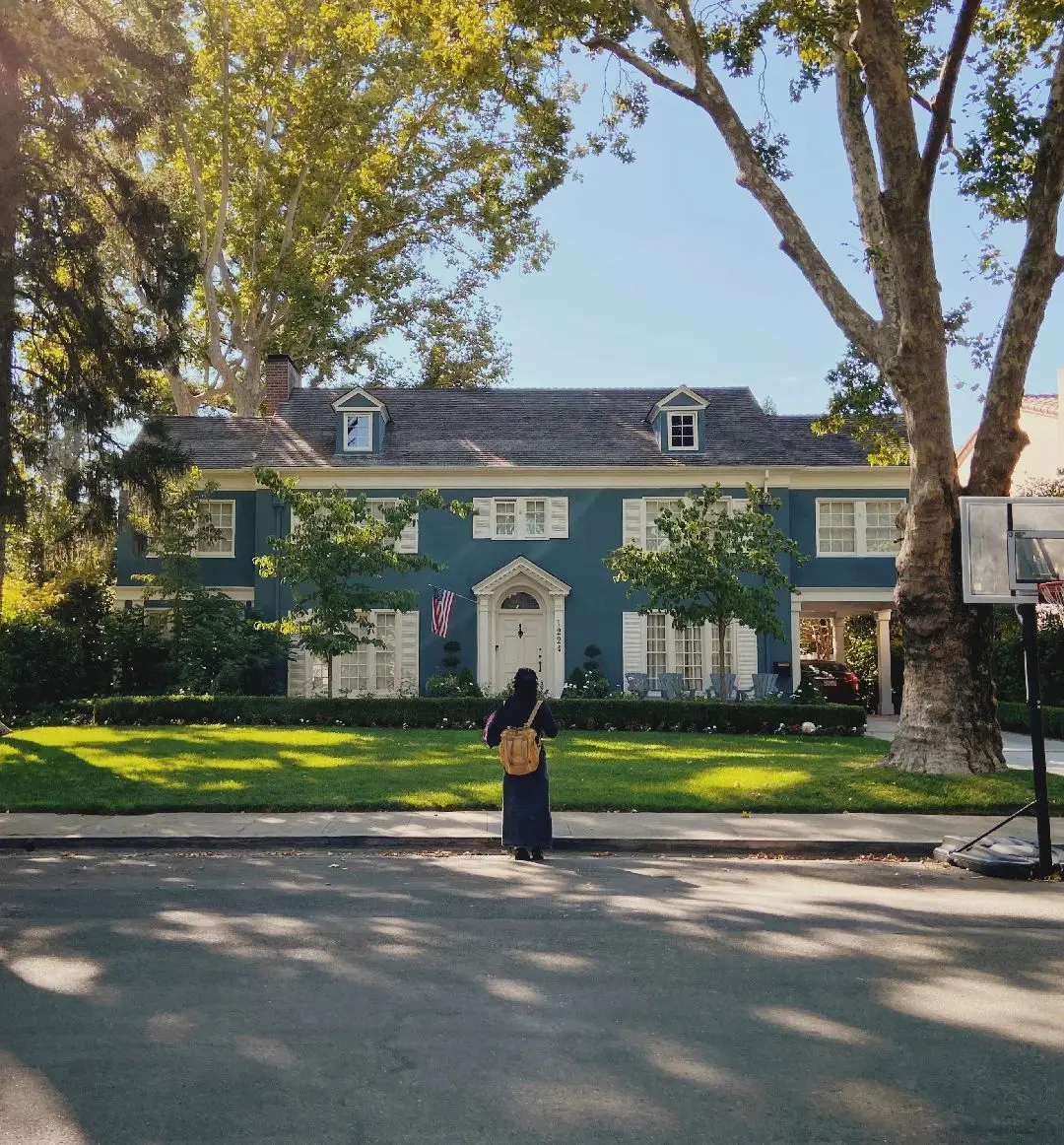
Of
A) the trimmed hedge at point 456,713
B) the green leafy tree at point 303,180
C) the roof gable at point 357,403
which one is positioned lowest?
the trimmed hedge at point 456,713

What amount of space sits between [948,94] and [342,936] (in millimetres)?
12123

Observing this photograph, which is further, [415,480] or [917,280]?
[415,480]

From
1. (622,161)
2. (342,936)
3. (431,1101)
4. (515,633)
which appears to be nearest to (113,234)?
(622,161)

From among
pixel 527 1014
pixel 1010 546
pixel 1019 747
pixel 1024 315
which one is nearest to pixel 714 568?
pixel 1019 747

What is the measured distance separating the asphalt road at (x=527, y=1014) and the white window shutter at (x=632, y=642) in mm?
19692

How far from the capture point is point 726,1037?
14.8 feet

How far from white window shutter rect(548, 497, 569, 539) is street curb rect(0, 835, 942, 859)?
1846cm

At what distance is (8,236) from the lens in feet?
55.2

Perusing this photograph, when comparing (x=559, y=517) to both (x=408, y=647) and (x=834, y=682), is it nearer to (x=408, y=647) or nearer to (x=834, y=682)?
(x=408, y=647)

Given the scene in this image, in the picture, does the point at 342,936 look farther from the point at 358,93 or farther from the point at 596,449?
the point at 358,93

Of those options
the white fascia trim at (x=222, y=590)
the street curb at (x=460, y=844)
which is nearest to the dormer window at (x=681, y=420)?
the white fascia trim at (x=222, y=590)

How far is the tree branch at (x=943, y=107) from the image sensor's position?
1243cm

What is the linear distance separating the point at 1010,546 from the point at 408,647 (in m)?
20.4

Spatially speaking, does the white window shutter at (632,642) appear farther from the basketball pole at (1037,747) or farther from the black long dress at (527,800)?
the basketball pole at (1037,747)
